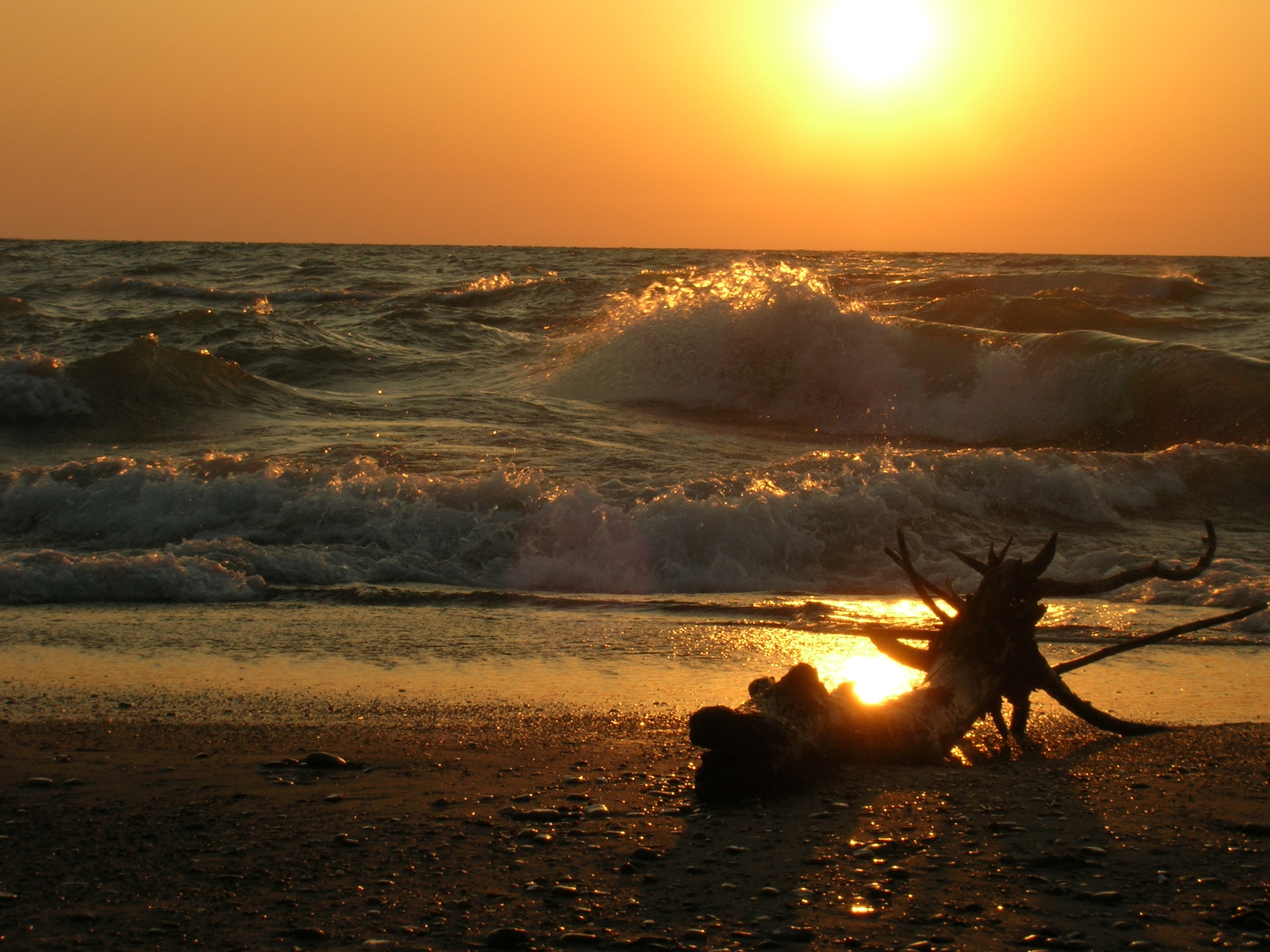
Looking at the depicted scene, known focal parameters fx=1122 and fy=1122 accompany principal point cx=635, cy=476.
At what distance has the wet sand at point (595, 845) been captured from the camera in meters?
2.04

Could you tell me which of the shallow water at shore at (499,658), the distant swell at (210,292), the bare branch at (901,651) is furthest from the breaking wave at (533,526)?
the distant swell at (210,292)

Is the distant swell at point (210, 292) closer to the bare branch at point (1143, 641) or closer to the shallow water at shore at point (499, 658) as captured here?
the shallow water at shore at point (499, 658)

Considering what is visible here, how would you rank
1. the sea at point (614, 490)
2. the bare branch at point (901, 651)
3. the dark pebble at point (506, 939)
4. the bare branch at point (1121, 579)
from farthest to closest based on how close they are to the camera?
the sea at point (614, 490) → the bare branch at point (901, 651) → the bare branch at point (1121, 579) → the dark pebble at point (506, 939)

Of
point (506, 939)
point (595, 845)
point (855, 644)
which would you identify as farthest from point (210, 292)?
point (506, 939)

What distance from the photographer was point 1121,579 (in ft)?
10.8

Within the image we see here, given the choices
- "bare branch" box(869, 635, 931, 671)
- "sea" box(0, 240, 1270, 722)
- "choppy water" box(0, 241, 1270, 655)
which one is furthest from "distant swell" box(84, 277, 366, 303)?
"bare branch" box(869, 635, 931, 671)

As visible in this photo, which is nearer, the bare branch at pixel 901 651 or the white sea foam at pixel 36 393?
the bare branch at pixel 901 651

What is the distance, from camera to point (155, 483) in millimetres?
7141

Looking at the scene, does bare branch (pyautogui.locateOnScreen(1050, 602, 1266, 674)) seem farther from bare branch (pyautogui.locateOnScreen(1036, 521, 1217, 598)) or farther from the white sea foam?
the white sea foam

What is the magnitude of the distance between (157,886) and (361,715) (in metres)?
1.33

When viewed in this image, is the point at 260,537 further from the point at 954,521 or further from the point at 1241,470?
the point at 1241,470

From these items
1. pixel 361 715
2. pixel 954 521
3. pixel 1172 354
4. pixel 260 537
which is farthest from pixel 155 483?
pixel 1172 354

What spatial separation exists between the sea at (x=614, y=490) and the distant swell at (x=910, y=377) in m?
0.04

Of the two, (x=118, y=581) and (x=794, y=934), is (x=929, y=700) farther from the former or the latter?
(x=118, y=581)
